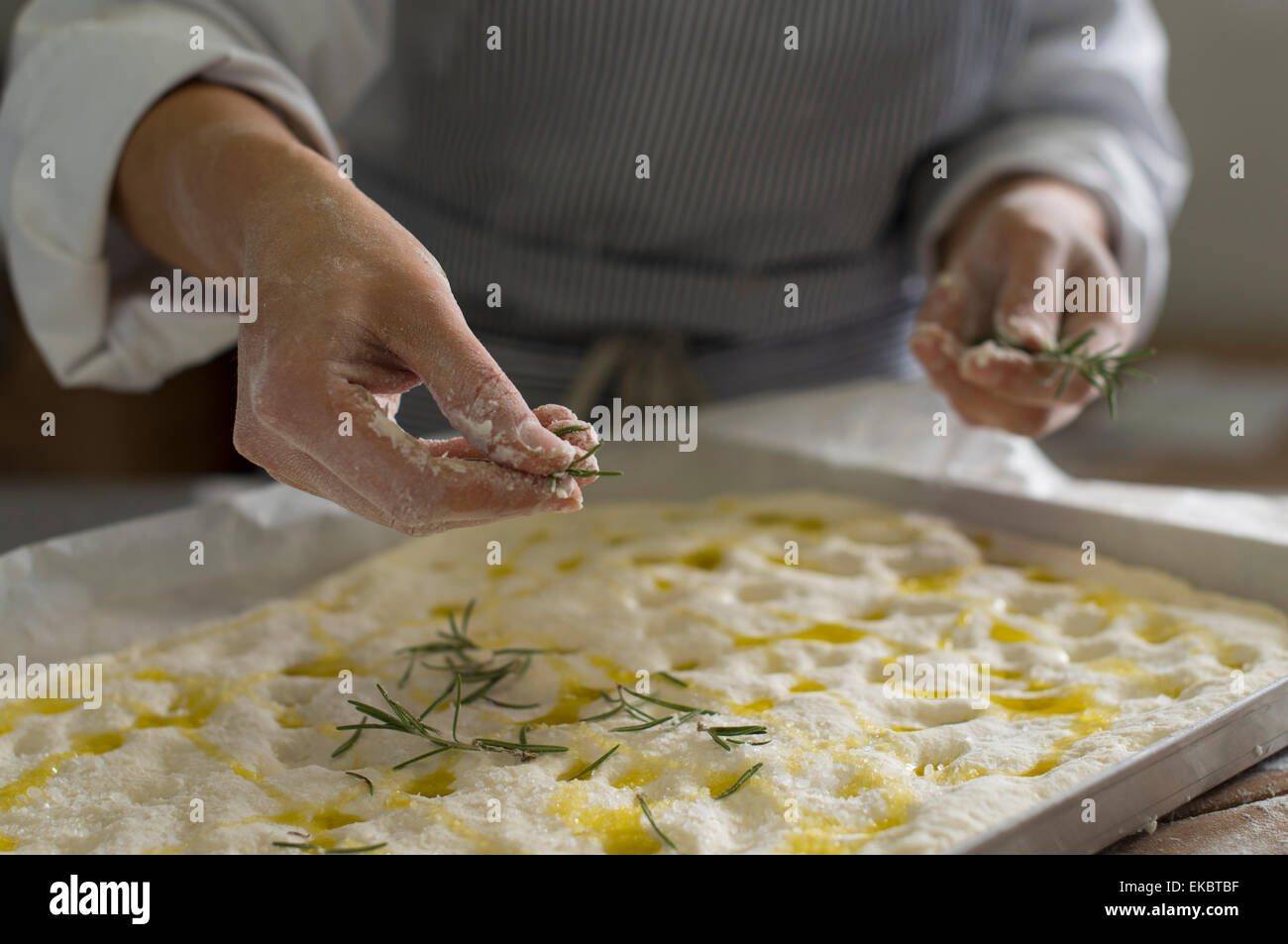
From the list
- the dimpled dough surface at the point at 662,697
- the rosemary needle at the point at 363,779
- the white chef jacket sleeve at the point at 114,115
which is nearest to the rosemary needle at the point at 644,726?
the dimpled dough surface at the point at 662,697

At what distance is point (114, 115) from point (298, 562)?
411 millimetres

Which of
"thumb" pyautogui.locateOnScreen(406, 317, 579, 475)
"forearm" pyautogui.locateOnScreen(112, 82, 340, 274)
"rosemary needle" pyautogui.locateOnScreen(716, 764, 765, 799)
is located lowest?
"rosemary needle" pyautogui.locateOnScreen(716, 764, 765, 799)

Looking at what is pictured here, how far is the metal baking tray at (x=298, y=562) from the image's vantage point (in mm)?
679

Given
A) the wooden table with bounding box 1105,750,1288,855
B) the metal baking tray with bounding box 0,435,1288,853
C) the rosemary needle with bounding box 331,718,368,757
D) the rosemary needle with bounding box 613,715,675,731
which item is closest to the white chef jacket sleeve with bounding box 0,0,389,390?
the metal baking tray with bounding box 0,435,1288,853

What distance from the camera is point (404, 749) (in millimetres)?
708

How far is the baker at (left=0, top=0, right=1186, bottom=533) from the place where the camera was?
64cm

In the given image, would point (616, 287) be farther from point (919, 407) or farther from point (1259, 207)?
point (1259, 207)

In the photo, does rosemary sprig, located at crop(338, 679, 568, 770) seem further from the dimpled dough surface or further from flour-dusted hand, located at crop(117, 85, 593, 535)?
flour-dusted hand, located at crop(117, 85, 593, 535)

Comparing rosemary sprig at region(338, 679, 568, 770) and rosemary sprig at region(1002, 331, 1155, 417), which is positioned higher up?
rosemary sprig at region(1002, 331, 1155, 417)

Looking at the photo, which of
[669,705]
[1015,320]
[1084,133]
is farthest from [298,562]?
[1084,133]

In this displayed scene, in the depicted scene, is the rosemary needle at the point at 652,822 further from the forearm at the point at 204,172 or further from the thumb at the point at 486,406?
the forearm at the point at 204,172

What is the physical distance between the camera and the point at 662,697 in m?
0.77
